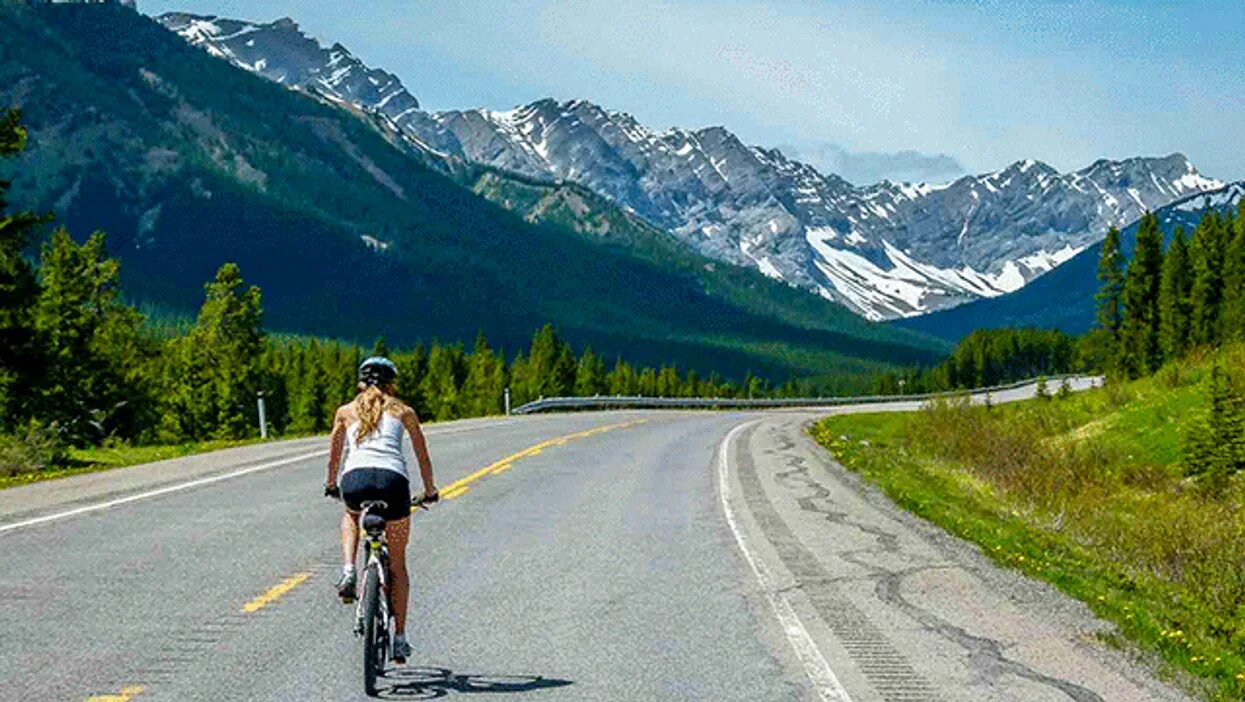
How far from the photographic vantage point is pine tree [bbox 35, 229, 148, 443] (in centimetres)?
5000

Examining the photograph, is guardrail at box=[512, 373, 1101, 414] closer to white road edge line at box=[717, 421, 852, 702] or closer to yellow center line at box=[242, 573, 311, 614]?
white road edge line at box=[717, 421, 852, 702]

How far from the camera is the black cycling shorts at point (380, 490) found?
7.84m

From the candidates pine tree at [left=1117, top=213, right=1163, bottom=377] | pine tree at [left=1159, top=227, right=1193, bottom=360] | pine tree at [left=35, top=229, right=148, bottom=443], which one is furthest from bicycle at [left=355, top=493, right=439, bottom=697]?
pine tree at [left=1117, top=213, right=1163, bottom=377]

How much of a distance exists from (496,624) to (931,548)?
6208 mm

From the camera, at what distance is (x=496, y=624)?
9.30 m

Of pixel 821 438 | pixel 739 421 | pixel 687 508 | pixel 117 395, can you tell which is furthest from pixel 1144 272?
pixel 687 508

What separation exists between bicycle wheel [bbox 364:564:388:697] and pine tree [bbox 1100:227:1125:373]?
9669 centimetres

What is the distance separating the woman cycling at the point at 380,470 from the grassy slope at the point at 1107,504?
17.2 feet

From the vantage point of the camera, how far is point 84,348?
172ft

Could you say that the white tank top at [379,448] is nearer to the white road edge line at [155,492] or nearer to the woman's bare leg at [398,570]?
the woman's bare leg at [398,570]

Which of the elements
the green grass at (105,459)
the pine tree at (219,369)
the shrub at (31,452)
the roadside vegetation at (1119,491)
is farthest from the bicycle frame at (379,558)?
the pine tree at (219,369)

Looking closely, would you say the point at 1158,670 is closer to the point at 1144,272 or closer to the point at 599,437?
the point at 599,437

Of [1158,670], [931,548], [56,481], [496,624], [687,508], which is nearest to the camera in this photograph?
[1158,670]

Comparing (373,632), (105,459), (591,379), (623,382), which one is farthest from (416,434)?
(623,382)
